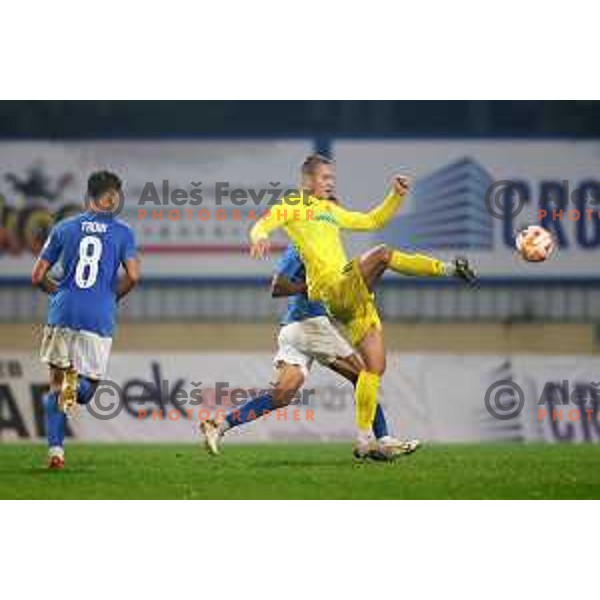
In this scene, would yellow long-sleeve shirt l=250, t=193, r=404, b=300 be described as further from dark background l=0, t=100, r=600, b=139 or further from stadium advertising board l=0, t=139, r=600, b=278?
dark background l=0, t=100, r=600, b=139

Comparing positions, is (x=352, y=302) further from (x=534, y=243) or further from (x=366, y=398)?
(x=534, y=243)

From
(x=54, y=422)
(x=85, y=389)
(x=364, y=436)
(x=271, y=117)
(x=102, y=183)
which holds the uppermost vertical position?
(x=271, y=117)

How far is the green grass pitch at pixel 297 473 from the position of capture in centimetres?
1186

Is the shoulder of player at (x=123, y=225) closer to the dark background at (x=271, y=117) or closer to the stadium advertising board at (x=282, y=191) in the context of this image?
the stadium advertising board at (x=282, y=191)

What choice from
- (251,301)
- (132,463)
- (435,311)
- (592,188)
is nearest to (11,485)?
(132,463)

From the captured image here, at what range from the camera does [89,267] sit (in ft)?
40.4

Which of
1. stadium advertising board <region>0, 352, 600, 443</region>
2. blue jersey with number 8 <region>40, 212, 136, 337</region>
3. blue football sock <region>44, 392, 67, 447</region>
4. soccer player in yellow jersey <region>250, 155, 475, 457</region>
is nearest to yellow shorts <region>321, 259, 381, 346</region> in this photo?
soccer player in yellow jersey <region>250, 155, 475, 457</region>

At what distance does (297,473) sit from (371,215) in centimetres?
166

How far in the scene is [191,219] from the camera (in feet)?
40.5

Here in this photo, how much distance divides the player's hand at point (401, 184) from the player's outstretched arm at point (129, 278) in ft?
5.52

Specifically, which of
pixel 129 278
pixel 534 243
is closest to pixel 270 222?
pixel 129 278

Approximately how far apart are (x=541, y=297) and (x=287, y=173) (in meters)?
1.84

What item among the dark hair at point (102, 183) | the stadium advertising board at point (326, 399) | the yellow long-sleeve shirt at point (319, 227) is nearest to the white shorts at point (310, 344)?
the stadium advertising board at point (326, 399)

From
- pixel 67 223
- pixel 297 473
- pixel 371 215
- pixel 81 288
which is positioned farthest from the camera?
pixel 67 223
